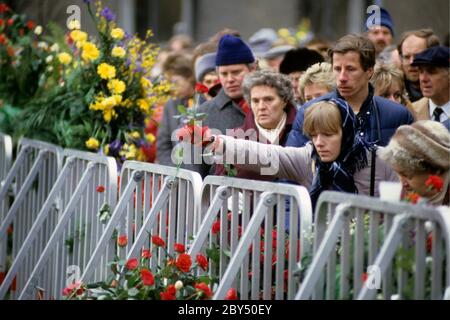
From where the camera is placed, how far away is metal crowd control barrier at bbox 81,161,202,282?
513cm

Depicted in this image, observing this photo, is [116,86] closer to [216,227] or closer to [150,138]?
[150,138]

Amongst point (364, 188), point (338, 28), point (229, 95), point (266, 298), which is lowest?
point (266, 298)

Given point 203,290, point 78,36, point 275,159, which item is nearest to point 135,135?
point 78,36

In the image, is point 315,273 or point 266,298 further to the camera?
point 266,298

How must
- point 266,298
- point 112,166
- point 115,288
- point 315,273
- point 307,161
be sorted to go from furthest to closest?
point 112,166
point 307,161
point 115,288
point 266,298
point 315,273

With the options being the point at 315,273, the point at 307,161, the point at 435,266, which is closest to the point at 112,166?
the point at 307,161

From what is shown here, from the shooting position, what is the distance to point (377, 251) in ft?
12.5

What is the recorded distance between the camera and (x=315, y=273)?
12.8ft

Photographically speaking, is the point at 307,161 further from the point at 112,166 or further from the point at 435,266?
Answer: the point at 435,266

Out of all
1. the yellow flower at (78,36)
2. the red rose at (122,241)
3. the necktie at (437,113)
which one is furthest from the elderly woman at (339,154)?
the yellow flower at (78,36)

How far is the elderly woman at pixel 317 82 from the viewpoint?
5988 mm

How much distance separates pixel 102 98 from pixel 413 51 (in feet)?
6.34

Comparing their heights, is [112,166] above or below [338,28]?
below

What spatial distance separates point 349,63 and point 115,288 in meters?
1.51
